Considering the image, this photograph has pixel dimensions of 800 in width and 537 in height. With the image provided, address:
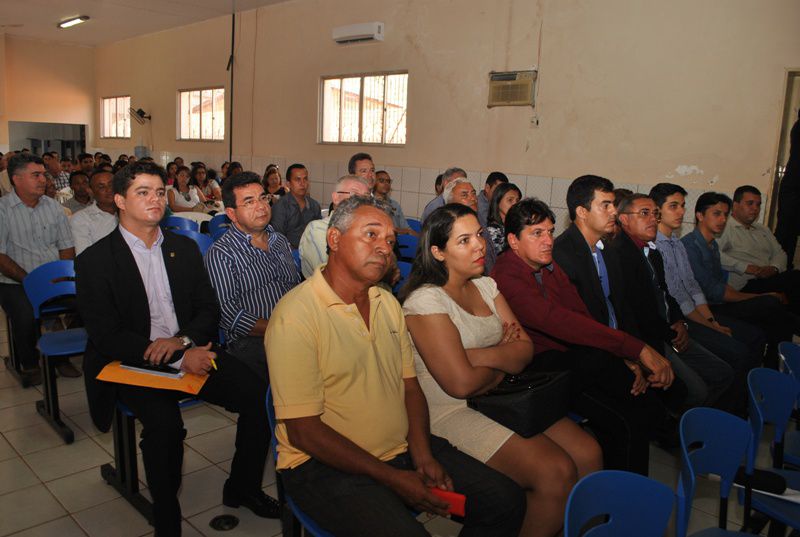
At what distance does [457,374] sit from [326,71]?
7103 mm

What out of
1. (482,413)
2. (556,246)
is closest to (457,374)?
(482,413)

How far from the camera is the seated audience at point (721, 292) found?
12.6 ft

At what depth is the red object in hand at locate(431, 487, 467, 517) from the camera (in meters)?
1.51

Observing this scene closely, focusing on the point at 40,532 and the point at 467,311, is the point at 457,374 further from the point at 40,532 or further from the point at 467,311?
the point at 40,532

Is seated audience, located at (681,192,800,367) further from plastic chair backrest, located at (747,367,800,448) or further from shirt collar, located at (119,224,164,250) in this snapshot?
shirt collar, located at (119,224,164,250)

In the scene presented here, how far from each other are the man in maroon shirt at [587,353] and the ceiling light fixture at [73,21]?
35.3 ft

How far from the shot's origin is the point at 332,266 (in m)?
1.73

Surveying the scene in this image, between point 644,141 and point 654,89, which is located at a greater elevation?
point 654,89

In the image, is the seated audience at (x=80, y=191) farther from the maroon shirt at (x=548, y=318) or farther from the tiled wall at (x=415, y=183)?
the maroon shirt at (x=548, y=318)

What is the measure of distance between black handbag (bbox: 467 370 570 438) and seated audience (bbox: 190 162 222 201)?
7.37 meters

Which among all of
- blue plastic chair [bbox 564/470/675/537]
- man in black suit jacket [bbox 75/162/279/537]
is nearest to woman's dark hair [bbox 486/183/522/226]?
man in black suit jacket [bbox 75/162/279/537]

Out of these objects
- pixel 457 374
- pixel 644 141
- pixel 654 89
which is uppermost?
pixel 654 89

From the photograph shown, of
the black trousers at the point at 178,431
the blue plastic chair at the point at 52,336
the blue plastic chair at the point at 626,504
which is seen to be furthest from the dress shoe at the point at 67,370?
the blue plastic chair at the point at 626,504

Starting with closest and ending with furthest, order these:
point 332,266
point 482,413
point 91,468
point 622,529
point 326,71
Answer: point 622,529 < point 332,266 < point 482,413 < point 91,468 < point 326,71
